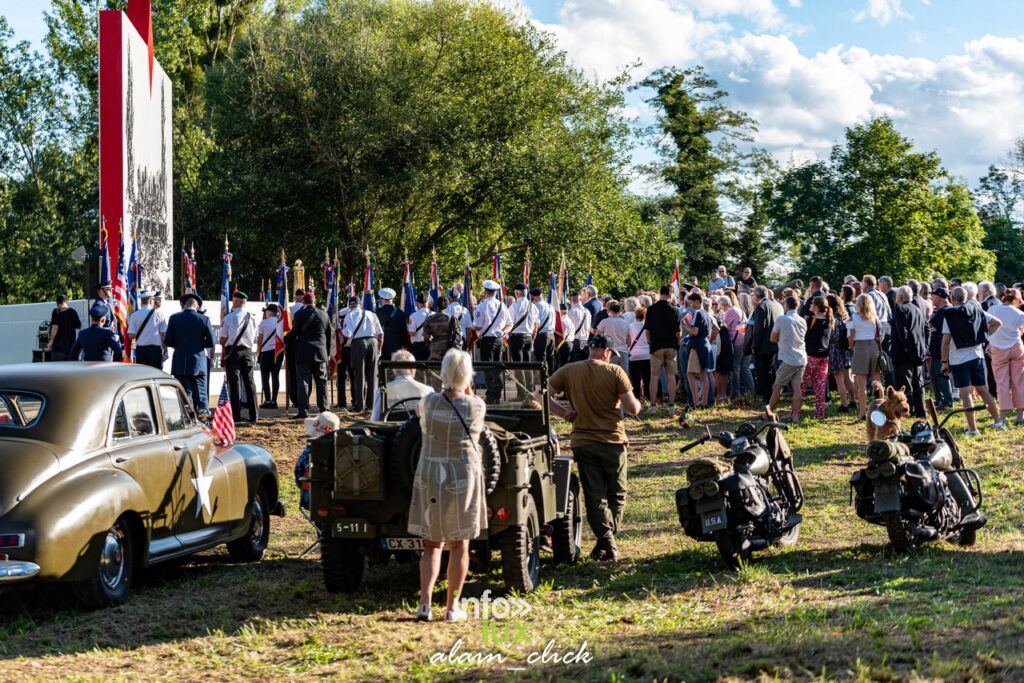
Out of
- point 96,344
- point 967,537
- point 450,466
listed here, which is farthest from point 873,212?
point 450,466

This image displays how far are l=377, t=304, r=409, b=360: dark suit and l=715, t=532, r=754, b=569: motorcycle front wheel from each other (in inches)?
532

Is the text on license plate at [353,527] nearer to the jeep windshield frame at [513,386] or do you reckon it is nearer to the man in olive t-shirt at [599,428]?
the jeep windshield frame at [513,386]

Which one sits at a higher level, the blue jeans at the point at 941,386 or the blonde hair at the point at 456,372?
the blonde hair at the point at 456,372

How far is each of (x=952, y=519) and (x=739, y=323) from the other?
11803 millimetres

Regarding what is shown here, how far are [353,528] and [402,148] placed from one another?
3151cm

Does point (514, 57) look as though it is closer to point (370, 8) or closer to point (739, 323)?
point (370, 8)

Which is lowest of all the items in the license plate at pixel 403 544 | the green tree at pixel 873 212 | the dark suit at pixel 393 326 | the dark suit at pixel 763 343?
the license plate at pixel 403 544

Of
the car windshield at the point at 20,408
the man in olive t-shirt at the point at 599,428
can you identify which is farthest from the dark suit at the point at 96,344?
the man in olive t-shirt at the point at 599,428

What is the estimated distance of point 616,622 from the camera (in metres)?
7.57

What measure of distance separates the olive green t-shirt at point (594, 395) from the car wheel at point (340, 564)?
80.6 inches

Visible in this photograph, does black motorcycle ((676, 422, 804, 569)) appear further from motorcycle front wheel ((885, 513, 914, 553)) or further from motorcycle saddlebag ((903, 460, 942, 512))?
motorcycle saddlebag ((903, 460, 942, 512))

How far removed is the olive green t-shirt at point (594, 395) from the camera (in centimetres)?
961

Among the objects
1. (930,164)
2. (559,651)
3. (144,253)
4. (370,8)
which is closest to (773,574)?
(559,651)

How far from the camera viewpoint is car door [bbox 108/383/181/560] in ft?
28.2
